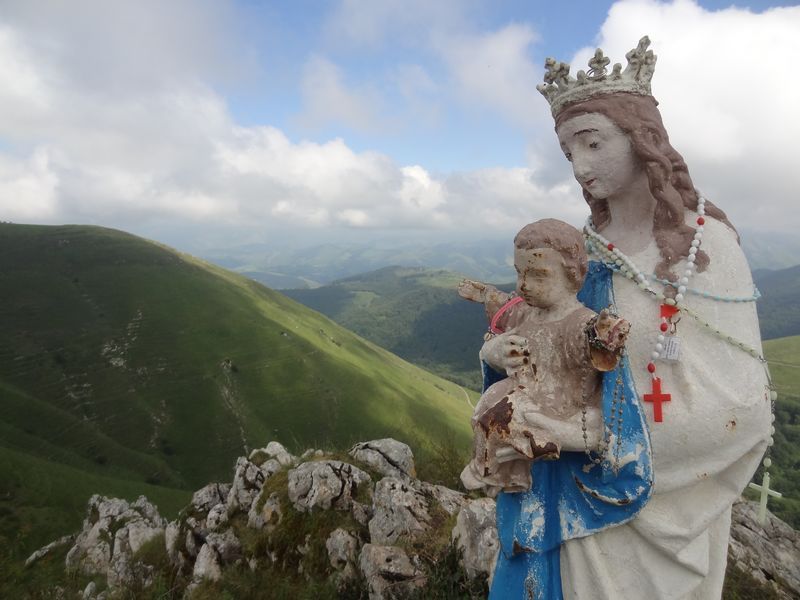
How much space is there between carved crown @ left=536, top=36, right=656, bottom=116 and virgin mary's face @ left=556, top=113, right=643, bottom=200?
167 millimetres

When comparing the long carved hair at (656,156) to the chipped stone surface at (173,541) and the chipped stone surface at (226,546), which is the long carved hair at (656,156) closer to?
the chipped stone surface at (226,546)

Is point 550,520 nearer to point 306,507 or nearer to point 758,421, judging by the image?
point 758,421

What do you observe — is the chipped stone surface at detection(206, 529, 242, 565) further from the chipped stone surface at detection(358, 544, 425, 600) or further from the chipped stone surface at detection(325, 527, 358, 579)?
the chipped stone surface at detection(358, 544, 425, 600)

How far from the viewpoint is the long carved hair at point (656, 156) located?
3.06 metres

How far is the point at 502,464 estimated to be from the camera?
2572 mm

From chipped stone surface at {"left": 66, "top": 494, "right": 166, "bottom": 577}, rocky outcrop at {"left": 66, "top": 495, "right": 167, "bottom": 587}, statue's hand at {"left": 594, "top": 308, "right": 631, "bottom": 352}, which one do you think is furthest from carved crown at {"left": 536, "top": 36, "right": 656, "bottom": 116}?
chipped stone surface at {"left": 66, "top": 494, "right": 166, "bottom": 577}

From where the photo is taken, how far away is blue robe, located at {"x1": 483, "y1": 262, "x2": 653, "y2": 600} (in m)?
2.63

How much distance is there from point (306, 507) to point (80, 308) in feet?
328

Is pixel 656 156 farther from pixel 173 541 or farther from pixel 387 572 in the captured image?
pixel 173 541

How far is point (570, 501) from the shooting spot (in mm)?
2859

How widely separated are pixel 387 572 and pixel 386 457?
14.1ft

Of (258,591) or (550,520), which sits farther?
(258,591)

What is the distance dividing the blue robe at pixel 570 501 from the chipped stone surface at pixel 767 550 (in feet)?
21.6


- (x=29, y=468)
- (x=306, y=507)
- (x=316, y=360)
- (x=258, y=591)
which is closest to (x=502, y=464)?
(x=258, y=591)
